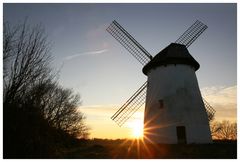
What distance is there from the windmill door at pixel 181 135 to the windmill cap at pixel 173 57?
449cm

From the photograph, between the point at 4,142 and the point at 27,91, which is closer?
the point at 4,142

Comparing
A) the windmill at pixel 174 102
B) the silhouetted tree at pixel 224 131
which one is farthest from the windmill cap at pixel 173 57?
the silhouetted tree at pixel 224 131

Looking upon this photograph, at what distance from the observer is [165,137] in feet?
53.7

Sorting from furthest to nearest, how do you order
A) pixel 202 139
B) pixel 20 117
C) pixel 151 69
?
pixel 151 69, pixel 202 139, pixel 20 117

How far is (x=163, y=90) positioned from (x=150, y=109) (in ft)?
5.49

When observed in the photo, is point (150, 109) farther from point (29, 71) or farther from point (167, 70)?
point (29, 71)

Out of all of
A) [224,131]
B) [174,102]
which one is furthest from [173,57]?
[224,131]

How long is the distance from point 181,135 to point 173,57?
532 centimetres

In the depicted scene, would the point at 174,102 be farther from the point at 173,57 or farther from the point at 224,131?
the point at 224,131

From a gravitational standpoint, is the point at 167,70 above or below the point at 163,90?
above

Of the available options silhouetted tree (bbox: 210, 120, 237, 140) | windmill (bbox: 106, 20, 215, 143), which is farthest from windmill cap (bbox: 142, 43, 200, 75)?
silhouetted tree (bbox: 210, 120, 237, 140)

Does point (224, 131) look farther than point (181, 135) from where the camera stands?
Yes

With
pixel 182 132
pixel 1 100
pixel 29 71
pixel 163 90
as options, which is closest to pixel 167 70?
pixel 163 90

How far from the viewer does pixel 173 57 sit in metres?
17.6
